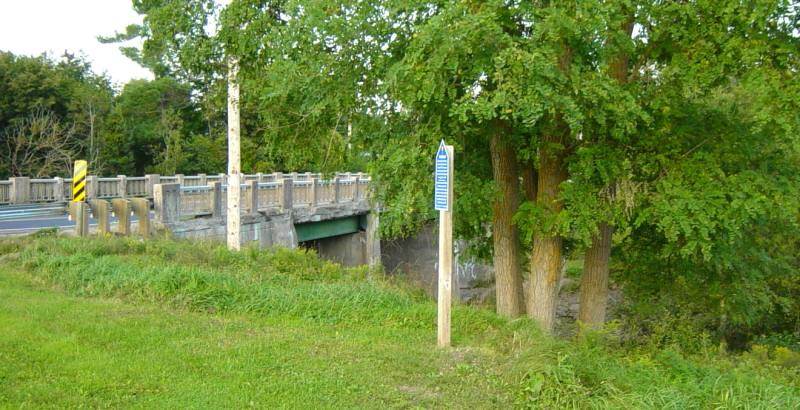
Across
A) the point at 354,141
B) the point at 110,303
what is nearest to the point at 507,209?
the point at 354,141

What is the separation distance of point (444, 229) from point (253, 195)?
16.2 m

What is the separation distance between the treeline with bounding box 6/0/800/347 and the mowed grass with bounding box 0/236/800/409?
1.78m

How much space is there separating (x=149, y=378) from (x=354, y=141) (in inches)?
243

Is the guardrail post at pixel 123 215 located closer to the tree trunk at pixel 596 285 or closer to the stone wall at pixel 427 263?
the tree trunk at pixel 596 285

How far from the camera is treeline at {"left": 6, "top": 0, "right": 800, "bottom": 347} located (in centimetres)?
872

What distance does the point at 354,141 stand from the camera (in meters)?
11.5

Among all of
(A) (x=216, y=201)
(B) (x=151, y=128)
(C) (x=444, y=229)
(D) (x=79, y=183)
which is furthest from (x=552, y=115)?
(B) (x=151, y=128)

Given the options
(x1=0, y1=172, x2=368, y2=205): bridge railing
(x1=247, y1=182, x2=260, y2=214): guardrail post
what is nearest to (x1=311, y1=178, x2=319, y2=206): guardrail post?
(x1=0, y1=172, x2=368, y2=205): bridge railing

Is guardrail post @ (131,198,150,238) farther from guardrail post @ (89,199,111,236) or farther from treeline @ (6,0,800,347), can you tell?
treeline @ (6,0,800,347)

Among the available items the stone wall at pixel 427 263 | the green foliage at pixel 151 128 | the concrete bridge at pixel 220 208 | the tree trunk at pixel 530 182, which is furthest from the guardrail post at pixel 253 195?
the green foliage at pixel 151 128

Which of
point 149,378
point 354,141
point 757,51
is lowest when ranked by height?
point 149,378

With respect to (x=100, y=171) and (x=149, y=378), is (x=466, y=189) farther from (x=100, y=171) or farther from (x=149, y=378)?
(x=100, y=171)

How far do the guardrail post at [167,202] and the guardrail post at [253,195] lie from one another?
355cm

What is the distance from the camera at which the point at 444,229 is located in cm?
735
